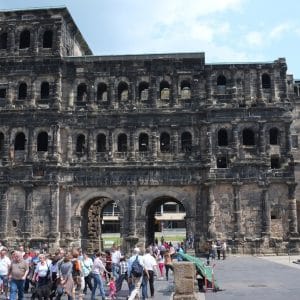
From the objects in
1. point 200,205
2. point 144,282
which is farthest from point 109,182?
point 144,282

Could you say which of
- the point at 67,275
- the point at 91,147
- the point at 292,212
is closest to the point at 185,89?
the point at 91,147

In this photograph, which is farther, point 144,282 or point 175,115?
point 175,115

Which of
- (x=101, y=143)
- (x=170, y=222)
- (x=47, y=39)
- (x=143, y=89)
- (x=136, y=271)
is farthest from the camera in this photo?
(x=170, y=222)

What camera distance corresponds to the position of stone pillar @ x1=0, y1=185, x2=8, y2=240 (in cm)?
3503

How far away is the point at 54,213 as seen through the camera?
3491 centimetres

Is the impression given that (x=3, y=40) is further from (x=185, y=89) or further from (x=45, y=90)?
(x=185, y=89)

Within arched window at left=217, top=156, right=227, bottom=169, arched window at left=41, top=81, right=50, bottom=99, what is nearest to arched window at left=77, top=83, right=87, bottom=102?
arched window at left=41, top=81, right=50, bottom=99

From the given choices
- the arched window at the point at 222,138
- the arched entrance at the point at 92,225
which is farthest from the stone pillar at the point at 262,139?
the arched entrance at the point at 92,225

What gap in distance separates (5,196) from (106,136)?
8.35m

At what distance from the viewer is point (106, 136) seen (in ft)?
119

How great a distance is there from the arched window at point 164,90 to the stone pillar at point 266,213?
32.7ft

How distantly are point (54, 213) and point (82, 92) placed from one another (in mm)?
9364

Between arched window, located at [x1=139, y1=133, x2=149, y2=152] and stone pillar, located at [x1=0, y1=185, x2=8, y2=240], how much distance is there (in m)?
10.1

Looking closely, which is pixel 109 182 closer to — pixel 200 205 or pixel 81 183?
pixel 81 183
